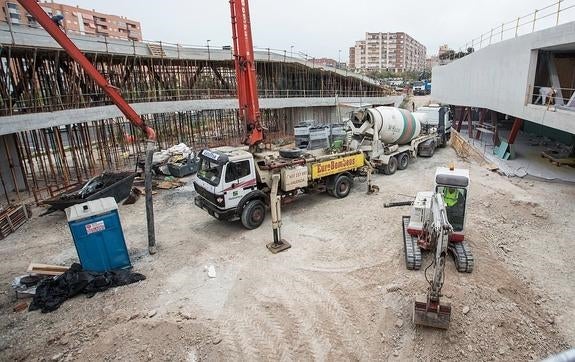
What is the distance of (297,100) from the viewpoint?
988 inches

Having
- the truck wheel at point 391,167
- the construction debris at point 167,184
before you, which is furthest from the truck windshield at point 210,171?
the truck wheel at point 391,167

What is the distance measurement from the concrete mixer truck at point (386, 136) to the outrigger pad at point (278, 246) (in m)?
7.28

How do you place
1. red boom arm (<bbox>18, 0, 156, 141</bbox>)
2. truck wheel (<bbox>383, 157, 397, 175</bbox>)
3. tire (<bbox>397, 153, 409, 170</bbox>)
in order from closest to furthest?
red boom arm (<bbox>18, 0, 156, 141</bbox>), truck wheel (<bbox>383, 157, 397, 175</bbox>), tire (<bbox>397, 153, 409, 170</bbox>)

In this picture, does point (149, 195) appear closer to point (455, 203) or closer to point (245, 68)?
point (245, 68)

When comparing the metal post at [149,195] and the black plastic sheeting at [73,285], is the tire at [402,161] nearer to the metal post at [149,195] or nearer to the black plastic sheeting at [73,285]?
the metal post at [149,195]

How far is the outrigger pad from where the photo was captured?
904 centimetres

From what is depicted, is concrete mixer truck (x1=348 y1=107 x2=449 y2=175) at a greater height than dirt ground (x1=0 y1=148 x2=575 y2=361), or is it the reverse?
concrete mixer truck (x1=348 y1=107 x2=449 y2=175)

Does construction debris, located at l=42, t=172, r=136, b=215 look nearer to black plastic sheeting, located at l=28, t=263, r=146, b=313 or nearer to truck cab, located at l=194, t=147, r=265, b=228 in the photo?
truck cab, located at l=194, t=147, r=265, b=228

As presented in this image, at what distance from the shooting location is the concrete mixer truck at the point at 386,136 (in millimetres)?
15070

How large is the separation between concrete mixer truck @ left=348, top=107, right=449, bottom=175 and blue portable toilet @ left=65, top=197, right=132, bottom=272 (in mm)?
10450

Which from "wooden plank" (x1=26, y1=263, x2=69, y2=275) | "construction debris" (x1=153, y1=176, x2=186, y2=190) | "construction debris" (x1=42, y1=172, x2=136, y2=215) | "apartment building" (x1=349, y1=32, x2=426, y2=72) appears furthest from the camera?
"apartment building" (x1=349, y1=32, x2=426, y2=72)

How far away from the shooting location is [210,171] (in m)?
10.2

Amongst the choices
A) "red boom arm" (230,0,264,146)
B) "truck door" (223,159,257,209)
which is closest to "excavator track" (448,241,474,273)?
"truck door" (223,159,257,209)

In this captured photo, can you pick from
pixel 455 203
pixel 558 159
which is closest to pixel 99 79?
pixel 455 203
